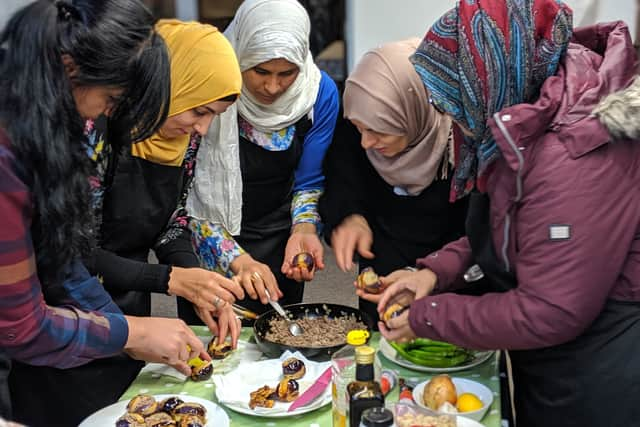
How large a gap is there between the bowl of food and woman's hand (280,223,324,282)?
0.60 metres

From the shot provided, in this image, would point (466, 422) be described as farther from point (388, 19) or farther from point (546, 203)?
point (388, 19)

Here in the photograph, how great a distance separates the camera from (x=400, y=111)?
1874 mm

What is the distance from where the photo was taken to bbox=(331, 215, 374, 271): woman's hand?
2.03 metres

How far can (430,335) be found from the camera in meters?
1.45

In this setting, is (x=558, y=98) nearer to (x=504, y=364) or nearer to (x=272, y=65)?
(x=504, y=364)

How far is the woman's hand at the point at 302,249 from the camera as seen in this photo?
2.03 meters

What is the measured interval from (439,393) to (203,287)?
2.13 ft

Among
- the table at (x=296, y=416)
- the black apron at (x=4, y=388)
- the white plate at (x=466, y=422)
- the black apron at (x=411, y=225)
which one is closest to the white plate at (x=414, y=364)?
the table at (x=296, y=416)

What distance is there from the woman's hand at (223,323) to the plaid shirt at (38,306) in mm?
254

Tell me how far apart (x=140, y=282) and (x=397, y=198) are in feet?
2.37

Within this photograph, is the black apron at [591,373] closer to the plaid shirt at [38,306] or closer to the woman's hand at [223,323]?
the woman's hand at [223,323]

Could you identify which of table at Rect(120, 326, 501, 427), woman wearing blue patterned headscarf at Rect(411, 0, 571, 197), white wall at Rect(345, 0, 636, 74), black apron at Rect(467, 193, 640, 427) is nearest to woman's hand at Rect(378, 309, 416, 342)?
table at Rect(120, 326, 501, 427)

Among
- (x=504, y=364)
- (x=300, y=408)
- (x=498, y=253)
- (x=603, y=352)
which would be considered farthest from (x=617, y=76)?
(x=300, y=408)

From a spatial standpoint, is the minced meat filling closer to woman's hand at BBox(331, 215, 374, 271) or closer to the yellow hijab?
woman's hand at BBox(331, 215, 374, 271)
